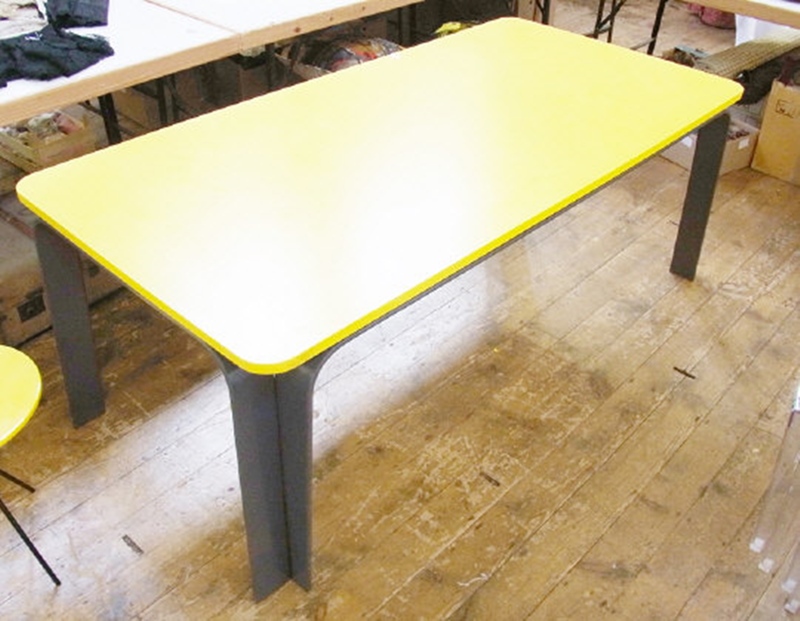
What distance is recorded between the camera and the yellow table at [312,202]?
1322 millimetres

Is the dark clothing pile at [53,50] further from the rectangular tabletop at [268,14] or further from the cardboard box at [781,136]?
the cardboard box at [781,136]

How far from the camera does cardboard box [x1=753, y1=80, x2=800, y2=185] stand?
3102 millimetres

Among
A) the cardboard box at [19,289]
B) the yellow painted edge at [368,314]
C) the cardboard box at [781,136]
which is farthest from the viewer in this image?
the cardboard box at [781,136]

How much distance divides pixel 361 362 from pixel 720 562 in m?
1.03

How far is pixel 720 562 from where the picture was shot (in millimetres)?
1762

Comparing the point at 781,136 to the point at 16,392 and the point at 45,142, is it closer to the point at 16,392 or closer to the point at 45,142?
the point at 45,142

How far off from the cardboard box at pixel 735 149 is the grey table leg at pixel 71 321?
7.59ft

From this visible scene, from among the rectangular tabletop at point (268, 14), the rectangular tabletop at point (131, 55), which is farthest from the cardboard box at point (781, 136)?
the rectangular tabletop at point (131, 55)

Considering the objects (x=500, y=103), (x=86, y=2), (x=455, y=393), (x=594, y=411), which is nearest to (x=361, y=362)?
(x=455, y=393)

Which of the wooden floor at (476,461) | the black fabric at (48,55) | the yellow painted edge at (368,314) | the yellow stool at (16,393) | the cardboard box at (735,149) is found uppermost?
the black fabric at (48,55)

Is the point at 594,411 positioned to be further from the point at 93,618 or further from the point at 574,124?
the point at 93,618

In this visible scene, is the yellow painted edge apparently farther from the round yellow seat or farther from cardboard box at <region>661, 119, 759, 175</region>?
cardboard box at <region>661, 119, 759, 175</region>

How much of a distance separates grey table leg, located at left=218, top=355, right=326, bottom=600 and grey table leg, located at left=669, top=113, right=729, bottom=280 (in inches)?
57.7

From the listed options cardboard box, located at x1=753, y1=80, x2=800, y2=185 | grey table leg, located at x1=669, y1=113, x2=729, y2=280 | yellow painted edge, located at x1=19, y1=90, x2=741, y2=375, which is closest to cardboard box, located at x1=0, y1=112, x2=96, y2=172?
yellow painted edge, located at x1=19, y1=90, x2=741, y2=375
